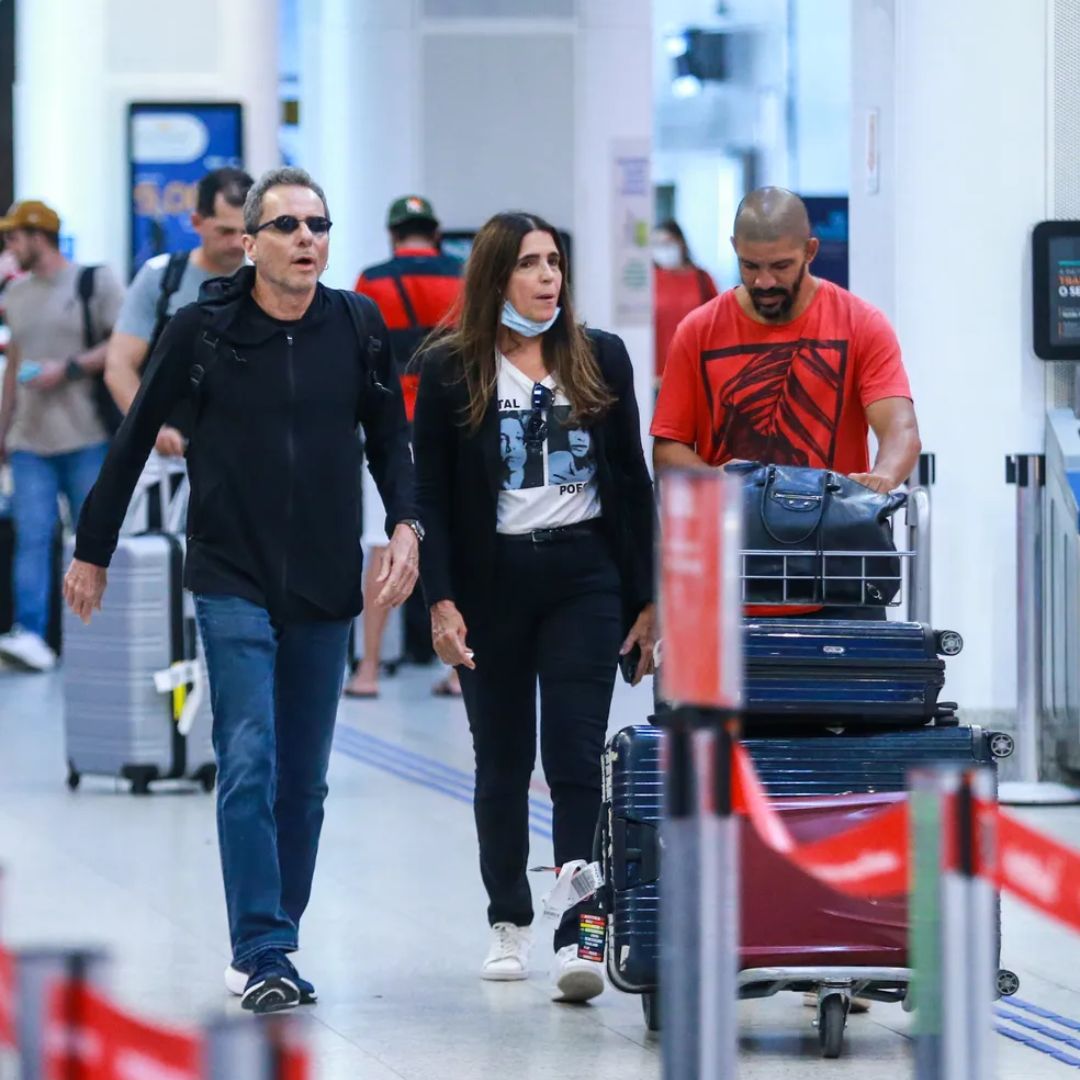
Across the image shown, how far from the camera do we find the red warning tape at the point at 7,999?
216 centimetres

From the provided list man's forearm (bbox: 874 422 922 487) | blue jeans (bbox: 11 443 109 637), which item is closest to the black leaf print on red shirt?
man's forearm (bbox: 874 422 922 487)

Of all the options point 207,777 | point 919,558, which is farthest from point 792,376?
point 207,777

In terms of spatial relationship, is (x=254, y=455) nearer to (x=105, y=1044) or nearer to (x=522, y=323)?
(x=522, y=323)

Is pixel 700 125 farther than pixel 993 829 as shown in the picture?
Yes

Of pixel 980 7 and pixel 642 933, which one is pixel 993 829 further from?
pixel 980 7

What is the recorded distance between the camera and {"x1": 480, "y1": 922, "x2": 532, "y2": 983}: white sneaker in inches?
196

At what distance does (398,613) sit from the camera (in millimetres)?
10742

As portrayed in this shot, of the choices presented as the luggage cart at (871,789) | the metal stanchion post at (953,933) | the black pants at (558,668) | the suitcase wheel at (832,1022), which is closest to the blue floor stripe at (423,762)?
the black pants at (558,668)

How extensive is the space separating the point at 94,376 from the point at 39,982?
27.4 ft

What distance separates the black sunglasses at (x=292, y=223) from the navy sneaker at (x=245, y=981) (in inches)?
57.5

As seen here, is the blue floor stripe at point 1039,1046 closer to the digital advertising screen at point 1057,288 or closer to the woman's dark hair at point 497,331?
the woman's dark hair at point 497,331

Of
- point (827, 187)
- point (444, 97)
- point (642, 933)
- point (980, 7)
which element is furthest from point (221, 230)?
point (827, 187)

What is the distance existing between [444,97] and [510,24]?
24.4 inches

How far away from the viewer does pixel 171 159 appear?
11.0 metres
